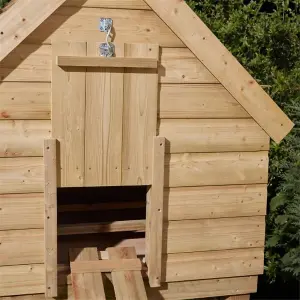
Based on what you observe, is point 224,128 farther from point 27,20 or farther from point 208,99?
point 27,20

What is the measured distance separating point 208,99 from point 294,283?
321 cm

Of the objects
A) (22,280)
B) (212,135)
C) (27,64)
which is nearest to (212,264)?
(212,135)

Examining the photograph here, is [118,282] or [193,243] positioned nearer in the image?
[118,282]

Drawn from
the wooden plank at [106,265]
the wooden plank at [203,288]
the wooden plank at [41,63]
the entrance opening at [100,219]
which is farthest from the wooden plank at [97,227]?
the wooden plank at [41,63]

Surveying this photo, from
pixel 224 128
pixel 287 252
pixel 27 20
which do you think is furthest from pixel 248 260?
pixel 27 20

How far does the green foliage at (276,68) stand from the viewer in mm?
5082

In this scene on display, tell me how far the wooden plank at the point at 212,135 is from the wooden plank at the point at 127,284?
0.78m

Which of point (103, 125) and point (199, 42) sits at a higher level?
point (199, 42)

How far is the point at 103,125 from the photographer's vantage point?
11.3ft

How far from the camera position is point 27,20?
10.5ft

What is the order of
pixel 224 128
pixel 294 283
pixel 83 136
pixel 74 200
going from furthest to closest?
pixel 294 283 → pixel 74 200 → pixel 224 128 → pixel 83 136

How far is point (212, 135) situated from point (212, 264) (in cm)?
86

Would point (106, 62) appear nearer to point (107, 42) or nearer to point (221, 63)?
point (107, 42)

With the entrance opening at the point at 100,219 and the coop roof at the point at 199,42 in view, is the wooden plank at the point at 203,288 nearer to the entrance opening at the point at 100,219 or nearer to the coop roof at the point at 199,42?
the entrance opening at the point at 100,219
